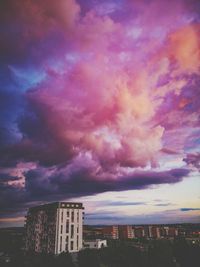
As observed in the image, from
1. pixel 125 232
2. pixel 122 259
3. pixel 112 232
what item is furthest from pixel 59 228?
pixel 112 232

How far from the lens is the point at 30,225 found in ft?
292

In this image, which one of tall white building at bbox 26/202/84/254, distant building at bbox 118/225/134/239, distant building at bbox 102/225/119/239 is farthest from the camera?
distant building at bbox 102/225/119/239

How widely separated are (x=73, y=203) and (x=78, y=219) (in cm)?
514

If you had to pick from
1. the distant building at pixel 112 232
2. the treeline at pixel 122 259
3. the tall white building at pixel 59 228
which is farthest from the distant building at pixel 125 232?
the treeline at pixel 122 259

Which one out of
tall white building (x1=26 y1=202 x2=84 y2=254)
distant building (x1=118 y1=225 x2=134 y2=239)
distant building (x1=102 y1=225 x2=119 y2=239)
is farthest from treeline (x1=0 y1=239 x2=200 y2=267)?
distant building (x1=102 y1=225 x2=119 y2=239)

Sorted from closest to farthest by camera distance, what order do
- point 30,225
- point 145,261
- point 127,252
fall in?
point 145,261 < point 127,252 < point 30,225

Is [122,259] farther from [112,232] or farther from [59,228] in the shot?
[112,232]

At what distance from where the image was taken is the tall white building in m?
70.0

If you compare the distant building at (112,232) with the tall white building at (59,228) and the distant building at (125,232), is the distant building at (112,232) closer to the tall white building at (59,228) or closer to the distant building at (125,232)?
the distant building at (125,232)

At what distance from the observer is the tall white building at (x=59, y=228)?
230 feet

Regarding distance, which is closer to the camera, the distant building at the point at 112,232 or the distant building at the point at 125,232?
the distant building at the point at 125,232

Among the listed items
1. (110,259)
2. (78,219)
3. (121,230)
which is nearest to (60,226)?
(78,219)

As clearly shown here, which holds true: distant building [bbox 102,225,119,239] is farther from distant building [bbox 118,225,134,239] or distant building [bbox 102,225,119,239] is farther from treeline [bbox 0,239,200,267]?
treeline [bbox 0,239,200,267]

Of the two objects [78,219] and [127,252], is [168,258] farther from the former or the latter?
[78,219]
